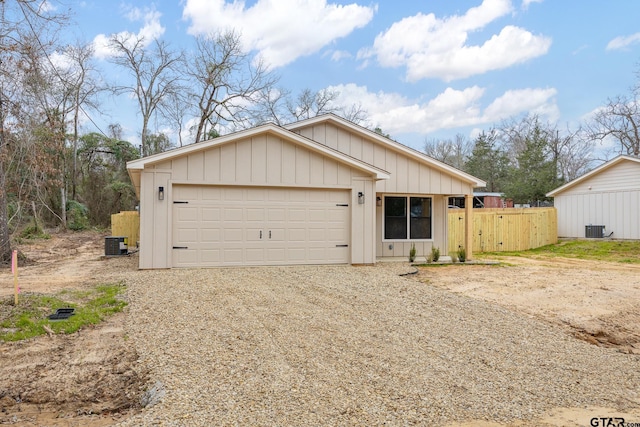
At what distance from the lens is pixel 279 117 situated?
102 ft

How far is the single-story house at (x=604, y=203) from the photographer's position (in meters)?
17.1

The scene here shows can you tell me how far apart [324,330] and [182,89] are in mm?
27950

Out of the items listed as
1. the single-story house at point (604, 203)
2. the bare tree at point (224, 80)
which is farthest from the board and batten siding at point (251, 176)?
the bare tree at point (224, 80)

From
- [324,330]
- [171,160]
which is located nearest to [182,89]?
[171,160]

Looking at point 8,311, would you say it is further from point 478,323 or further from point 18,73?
point 478,323

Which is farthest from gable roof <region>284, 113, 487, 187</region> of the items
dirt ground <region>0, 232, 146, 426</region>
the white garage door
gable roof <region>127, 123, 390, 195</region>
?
dirt ground <region>0, 232, 146, 426</region>

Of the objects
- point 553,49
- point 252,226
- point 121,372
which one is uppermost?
point 553,49

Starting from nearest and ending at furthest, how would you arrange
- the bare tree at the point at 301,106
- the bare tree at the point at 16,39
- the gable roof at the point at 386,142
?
the bare tree at the point at 16,39, the gable roof at the point at 386,142, the bare tree at the point at 301,106

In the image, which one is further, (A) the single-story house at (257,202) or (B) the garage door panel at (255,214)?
(B) the garage door panel at (255,214)

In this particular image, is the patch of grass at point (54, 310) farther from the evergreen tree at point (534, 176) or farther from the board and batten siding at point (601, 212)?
the evergreen tree at point (534, 176)

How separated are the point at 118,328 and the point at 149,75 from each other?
2797cm

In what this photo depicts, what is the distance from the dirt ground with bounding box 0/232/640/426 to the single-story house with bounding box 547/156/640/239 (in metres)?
5.43

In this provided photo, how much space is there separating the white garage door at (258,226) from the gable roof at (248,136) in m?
0.82

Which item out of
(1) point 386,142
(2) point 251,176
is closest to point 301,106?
(1) point 386,142
